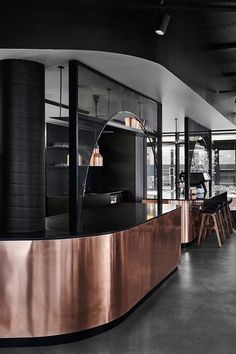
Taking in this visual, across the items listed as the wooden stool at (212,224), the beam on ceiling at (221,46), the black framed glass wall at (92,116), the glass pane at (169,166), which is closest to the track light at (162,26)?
the black framed glass wall at (92,116)

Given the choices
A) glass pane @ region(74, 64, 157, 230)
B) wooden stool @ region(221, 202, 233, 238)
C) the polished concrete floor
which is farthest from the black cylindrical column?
wooden stool @ region(221, 202, 233, 238)

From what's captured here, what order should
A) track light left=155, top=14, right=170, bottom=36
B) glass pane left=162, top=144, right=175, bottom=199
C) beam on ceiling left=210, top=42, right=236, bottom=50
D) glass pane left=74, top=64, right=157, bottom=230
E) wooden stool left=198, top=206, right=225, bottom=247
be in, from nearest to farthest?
track light left=155, top=14, right=170, bottom=36, glass pane left=74, top=64, right=157, bottom=230, beam on ceiling left=210, top=42, right=236, bottom=50, wooden stool left=198, top=206, right=225, bottom=247, glass pane left=162, top=144, right=175, bottom=199

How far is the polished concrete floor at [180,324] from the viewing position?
3.16 meters

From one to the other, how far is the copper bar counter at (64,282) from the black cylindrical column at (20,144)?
330 millimetres

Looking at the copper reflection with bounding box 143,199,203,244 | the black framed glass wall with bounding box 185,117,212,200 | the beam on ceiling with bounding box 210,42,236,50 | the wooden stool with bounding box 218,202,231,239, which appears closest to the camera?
the beam on ceiling with bounding box 210,42,236,50

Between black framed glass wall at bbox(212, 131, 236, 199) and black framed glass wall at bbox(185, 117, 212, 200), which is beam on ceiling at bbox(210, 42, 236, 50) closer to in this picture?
black framed glass wall at bbox(185, 117, 212, 200)

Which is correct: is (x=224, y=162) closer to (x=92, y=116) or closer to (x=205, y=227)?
(x=205, y=227)

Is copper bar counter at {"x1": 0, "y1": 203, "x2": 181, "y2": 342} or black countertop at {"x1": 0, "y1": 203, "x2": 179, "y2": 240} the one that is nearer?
copper bar counter at {"x1": 0, "y1": 203, "x2": 181, "y2": 342}

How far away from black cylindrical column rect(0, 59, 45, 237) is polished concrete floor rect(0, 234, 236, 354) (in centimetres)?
109

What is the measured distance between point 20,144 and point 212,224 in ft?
18.3

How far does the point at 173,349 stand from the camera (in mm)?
3154

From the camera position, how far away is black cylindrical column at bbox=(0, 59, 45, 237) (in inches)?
139

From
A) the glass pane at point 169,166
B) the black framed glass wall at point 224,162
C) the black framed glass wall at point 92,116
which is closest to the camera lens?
the black framed glass wall at point 92,116

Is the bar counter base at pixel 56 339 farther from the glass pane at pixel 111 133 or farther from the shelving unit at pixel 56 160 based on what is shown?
the shelving unit at pixel 56 160
